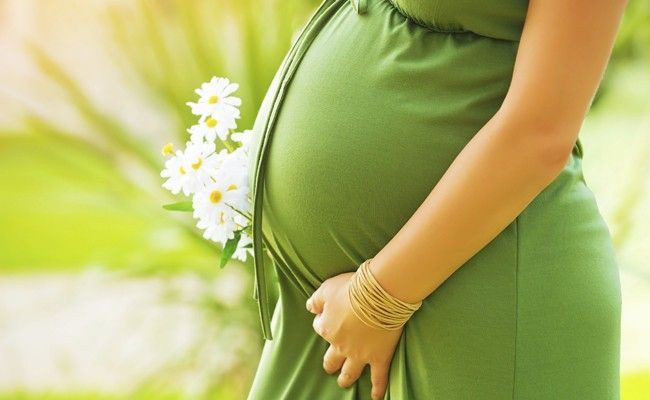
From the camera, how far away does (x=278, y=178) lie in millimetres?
1000

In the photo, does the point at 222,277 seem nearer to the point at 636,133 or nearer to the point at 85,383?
the point at 636,133

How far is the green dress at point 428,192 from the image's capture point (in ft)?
2.95

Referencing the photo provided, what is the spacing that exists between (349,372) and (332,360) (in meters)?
0.03

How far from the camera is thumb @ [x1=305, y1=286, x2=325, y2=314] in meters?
0.98

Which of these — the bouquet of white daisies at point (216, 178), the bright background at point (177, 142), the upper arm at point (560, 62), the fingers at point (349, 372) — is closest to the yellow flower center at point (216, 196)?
the bouquet of white daisies at point (216, 178)

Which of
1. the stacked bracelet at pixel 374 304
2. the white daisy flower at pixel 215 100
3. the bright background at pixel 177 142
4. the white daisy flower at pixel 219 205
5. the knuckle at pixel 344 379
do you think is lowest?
the bright background at pixel 177 142

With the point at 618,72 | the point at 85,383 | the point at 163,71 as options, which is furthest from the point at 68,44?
the point at 618,72

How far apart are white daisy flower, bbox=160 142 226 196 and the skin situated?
0.81 ft

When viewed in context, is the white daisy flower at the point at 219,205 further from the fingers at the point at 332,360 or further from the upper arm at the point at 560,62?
the upper arm at the point at 560,62

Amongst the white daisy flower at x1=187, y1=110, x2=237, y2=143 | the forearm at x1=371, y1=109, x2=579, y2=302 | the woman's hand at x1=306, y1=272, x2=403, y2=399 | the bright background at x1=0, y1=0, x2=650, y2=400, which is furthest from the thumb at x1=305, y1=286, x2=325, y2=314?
the bright background at x1=0, y1=0, x2=650, y2=400

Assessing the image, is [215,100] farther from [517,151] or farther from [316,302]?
[517,151]

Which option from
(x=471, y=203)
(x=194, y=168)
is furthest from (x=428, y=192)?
(x=194, y=168)

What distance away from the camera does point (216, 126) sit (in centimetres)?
109

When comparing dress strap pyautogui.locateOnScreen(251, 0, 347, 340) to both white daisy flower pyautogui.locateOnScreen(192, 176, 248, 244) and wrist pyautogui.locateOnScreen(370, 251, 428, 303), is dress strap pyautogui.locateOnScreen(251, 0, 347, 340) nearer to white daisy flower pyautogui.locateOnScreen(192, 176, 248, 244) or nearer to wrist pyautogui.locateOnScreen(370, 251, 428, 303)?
white daisy flower pyautogui.locateOnScreen(192, 176, 248, 244)
